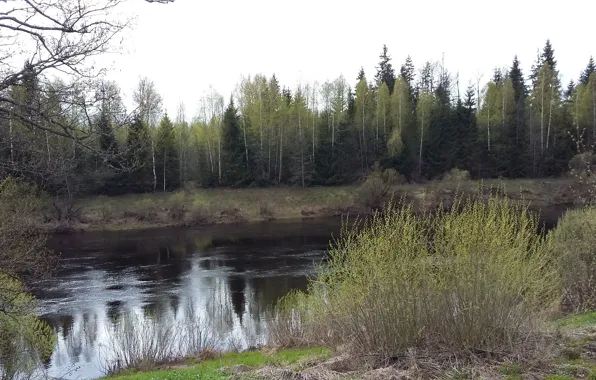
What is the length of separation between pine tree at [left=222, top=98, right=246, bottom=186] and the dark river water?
1218cm

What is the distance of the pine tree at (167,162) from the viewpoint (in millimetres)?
49406

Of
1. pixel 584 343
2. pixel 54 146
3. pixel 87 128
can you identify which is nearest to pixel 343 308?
pixel 584 343

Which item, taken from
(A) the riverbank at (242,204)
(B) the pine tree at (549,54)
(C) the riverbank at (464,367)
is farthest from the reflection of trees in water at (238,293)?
(B) the pine tree at (549,54)

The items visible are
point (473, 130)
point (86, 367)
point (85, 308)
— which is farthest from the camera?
point (473, 130)

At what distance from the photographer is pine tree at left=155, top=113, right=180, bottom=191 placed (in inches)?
1945

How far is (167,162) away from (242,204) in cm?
927

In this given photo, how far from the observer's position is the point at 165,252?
107 feet

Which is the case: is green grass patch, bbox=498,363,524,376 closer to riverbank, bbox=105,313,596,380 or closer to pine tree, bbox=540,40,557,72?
riverbank, bbox=105,313,596,380

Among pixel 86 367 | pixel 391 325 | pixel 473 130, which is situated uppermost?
pixel 473 130

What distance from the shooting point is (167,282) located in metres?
24.5

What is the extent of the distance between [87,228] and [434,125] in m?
37.6

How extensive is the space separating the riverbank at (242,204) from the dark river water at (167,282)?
3.05 m

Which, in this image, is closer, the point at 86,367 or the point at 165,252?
the point at 86,367

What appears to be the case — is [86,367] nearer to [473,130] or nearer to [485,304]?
[485,304]
